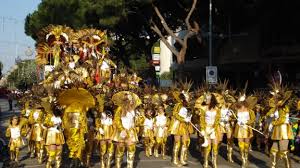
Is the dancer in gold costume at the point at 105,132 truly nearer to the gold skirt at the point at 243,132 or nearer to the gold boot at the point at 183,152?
the gold boot at the point at 183,152

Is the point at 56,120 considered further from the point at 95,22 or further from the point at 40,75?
the point at 95,22

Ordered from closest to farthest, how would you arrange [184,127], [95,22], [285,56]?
1. [184,127]
2. [285,56]
3. [95,22]

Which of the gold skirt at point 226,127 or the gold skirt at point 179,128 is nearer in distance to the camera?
the gold skirt at point 179,128

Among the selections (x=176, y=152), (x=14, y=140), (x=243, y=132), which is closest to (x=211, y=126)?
(x=243, y=132)

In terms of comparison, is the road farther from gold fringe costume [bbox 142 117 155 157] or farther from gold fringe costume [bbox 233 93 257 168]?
gold fringe costume [bbox 233 93 257 168]

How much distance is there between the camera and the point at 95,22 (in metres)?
35.3

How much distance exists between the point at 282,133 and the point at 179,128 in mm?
2890

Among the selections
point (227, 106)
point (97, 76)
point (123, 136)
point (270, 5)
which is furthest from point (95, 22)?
point (123, 136)

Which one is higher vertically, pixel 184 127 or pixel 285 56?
pixel 285 56

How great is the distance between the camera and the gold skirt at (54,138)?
12.8 metres

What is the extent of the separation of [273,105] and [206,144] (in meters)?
1.86

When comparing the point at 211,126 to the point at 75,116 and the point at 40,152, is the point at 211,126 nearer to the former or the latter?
the point at 75,116

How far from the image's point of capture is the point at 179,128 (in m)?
15.0

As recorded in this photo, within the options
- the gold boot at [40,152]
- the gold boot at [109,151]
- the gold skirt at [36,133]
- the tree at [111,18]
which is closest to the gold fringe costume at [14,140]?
the gold skirt at [36,133]
